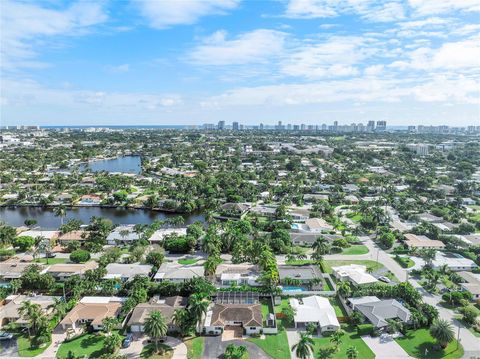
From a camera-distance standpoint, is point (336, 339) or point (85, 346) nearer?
point (336, 339)

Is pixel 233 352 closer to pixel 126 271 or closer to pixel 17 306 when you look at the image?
pixel 126 271

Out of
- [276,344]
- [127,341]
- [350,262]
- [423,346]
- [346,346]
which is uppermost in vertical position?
[350,262]

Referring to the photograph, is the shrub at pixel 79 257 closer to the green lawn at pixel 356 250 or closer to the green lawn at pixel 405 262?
the green lawn at pixel 356 250

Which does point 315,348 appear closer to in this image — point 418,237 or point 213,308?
point 213,308

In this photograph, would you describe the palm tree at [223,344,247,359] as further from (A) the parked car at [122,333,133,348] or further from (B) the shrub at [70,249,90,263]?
(B) the shrub at [70,249,90,263]

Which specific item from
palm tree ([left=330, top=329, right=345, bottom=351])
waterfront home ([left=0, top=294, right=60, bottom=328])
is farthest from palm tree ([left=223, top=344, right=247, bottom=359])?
waterfront home ([left=0, top=294, right=60, bottom=328])

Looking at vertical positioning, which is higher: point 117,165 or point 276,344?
point 117,165

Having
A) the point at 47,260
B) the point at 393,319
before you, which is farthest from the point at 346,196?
the point at 47,260

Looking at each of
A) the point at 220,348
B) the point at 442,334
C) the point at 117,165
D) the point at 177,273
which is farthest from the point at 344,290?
the point at 117,165
